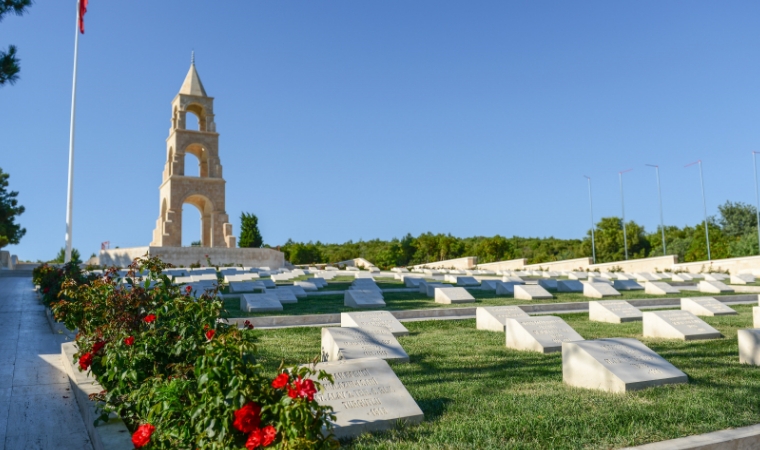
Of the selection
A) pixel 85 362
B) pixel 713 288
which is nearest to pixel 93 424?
pixel 85 362

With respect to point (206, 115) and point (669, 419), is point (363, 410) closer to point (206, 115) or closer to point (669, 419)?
point (669, 419)

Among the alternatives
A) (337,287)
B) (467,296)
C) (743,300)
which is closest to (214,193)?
(337,287)

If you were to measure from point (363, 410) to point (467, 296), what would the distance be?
8.86m

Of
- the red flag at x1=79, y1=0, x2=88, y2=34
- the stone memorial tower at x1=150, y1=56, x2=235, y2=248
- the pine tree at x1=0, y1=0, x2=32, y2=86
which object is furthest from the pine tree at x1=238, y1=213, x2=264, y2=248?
the pine tree at x1=0, y1=0, x2=32, y2=86

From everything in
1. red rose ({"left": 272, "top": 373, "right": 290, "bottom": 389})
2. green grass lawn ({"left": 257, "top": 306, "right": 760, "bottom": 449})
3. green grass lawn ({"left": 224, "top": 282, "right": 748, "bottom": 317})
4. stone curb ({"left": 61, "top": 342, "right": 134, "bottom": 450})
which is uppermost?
red rose ({"left": 272, "top": 373, "right": 290, "bottom": 389})

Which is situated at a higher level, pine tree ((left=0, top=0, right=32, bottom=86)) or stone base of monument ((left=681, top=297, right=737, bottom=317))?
pine tree ((left=0, top=0, right=32, bottom=86))

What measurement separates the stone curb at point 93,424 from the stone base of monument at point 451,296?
322 inches

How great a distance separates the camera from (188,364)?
11.8ft

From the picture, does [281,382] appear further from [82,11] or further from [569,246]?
[569,246]

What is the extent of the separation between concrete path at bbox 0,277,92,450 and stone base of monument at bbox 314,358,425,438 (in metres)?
1.65

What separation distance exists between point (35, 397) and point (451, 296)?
8749mm

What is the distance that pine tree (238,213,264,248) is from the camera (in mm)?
45312

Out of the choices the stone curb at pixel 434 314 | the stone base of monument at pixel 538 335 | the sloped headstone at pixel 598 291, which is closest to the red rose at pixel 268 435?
the stone base of monument at pixel 538 335

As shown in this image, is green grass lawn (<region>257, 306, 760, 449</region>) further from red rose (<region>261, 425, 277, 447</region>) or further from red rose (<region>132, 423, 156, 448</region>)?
red rose (<region>132, 423, 156, 448</region>)
